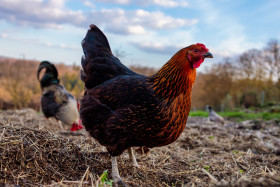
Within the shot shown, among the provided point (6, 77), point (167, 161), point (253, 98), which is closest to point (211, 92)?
point (253, 98)

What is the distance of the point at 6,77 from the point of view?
18.1 meters

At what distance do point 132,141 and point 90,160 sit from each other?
84 centimetres

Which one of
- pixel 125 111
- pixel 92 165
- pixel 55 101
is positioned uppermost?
pixel 125 111

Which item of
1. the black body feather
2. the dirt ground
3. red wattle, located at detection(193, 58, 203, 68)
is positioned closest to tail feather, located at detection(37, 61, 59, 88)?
the dirt ground

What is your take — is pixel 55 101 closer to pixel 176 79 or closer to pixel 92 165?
pixel 92 165

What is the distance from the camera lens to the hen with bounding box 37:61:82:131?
8.41 meters

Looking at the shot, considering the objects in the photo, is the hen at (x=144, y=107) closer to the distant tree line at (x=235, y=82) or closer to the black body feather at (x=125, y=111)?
the black body feather at (x=125, y=111)

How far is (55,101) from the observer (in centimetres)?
853

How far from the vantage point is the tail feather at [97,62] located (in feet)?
11.1

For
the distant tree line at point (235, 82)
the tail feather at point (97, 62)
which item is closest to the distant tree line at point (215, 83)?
the distant tree line at point (235, 82)

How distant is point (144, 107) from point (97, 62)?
1.15 metres

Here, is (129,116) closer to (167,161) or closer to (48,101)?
(167,161)

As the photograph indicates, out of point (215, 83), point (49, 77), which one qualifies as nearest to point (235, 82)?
point (215, 83)

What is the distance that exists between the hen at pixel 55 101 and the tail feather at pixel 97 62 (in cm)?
503
